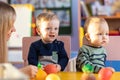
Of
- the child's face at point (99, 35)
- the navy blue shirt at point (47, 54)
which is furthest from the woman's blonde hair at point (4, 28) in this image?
the child's face at point (99, 35)

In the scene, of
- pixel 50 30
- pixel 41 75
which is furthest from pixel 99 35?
pixel 41 75

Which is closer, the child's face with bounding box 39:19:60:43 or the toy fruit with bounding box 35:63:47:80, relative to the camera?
the toy fruit with bounding box 35:63:47:80

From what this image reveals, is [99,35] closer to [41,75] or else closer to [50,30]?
[50,30]

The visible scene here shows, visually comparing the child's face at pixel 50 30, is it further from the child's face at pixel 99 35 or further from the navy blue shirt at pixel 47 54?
the child's face at pixel 99 35

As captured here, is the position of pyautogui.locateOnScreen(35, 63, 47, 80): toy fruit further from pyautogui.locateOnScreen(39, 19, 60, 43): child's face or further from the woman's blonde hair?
pyautogui.locateOnScreen(39, 19, 60, 43): child's face

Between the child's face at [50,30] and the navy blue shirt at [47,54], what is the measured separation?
0.03m

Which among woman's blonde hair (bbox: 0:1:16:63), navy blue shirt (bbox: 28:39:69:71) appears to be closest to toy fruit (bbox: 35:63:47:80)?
woman's blonde hair (bbox: 0:1:16:63)

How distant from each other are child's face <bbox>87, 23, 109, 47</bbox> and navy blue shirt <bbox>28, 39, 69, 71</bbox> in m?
0.18

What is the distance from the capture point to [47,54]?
5.22ft

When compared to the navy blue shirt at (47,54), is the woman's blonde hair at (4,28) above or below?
above

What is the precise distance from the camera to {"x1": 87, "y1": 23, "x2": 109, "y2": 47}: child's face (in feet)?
5.03

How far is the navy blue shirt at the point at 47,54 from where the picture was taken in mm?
1567

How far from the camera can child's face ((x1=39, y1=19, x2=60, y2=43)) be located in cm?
159

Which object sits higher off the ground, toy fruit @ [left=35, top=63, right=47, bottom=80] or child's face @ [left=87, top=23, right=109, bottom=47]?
child's face @ [left=87, top=23, right=109, bottom=47]
